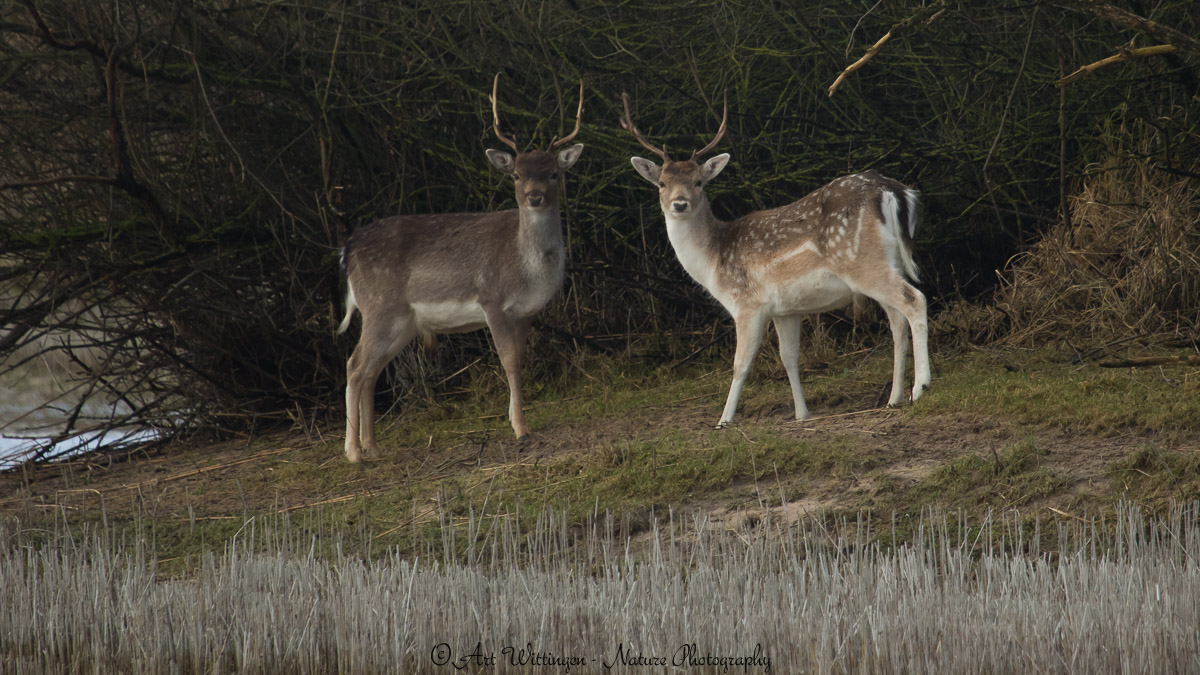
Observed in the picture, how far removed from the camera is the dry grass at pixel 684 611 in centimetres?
400

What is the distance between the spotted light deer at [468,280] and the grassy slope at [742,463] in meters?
0.52

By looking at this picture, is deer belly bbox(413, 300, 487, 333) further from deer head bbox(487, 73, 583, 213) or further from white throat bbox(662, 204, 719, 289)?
white throat bbox(662, 204, 719, 289)

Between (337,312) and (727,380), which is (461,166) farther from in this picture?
(727,380)

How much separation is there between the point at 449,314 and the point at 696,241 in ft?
5.11

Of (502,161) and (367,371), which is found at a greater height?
(502,161)

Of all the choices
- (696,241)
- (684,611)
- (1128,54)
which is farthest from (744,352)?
(684,611)

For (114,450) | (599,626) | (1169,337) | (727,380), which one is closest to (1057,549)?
(599,626)

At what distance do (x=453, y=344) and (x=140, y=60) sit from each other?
10.5ft

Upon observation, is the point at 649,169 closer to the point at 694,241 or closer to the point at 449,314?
the point at 694,241

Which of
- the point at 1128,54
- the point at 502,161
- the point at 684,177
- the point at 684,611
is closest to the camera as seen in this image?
the point at 684,611

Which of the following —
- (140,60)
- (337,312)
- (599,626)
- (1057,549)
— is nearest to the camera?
(599,626)

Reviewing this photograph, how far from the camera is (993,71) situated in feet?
28.8

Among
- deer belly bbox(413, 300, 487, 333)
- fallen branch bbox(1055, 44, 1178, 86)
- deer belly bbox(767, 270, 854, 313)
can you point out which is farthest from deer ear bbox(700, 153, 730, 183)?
fallen branch bbox(1055, 44, 1178, 86)

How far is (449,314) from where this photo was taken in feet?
26.0
